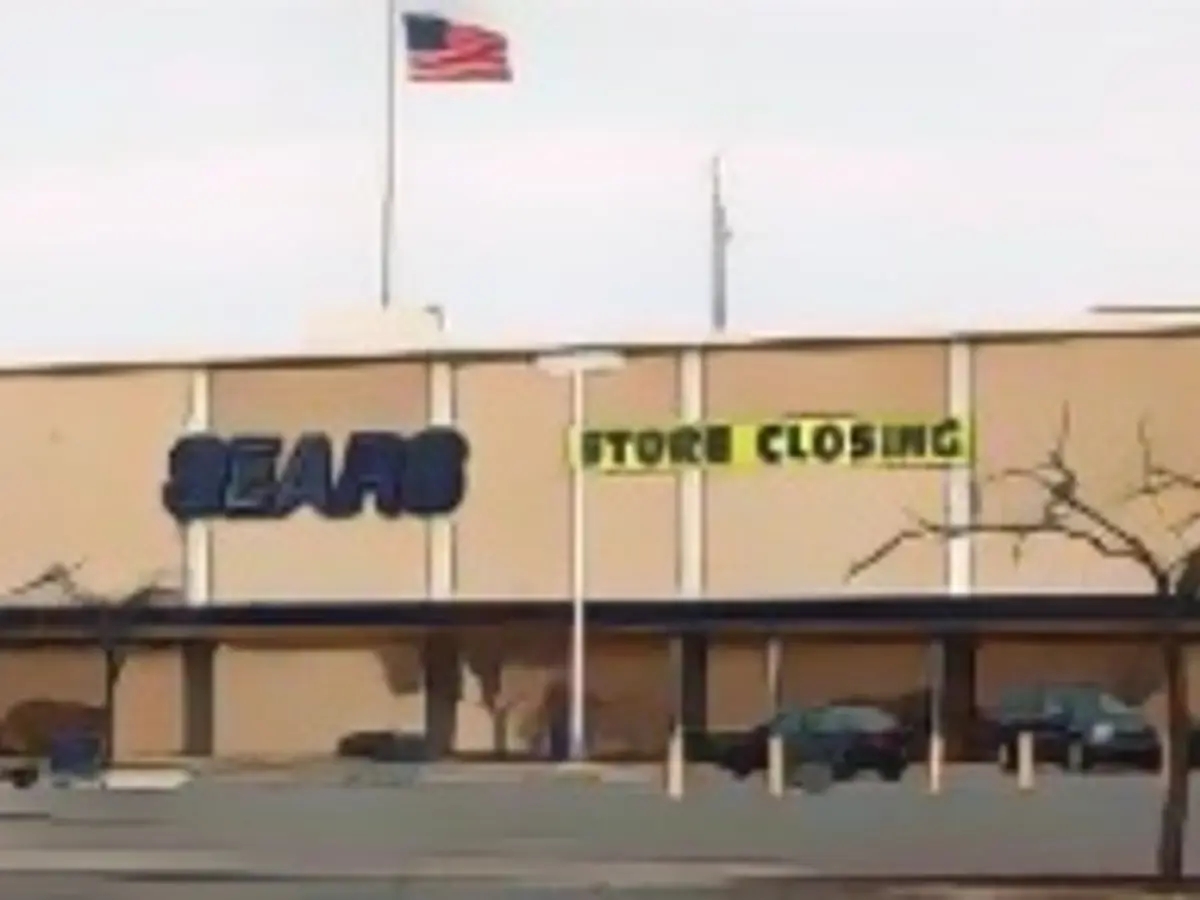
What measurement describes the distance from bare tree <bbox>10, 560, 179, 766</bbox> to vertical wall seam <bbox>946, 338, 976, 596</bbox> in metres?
14.3

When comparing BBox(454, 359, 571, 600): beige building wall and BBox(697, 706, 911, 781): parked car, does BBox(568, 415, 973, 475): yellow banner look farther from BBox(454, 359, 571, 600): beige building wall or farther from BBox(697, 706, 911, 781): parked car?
BBox(697, 706, 911, 781): parked car

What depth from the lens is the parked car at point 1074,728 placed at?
52906mm

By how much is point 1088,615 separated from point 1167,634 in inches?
1026

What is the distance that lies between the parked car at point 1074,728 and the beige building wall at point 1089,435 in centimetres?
189

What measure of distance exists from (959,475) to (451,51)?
37.5 feet

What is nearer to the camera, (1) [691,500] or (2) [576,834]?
(2) [576,834]

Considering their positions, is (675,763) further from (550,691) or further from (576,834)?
(576,834)

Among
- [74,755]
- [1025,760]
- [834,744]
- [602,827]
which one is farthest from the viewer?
[74,755]

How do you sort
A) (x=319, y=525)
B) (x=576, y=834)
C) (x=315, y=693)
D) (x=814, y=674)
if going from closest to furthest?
(x=576, y=834) → (x=814, y=674) → (x=315, y=693) → (x=319, y=525)

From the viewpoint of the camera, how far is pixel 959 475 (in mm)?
56312

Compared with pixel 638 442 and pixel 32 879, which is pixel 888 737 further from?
pixel 32 879

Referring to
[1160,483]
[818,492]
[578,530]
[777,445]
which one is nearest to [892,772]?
[1160,483]

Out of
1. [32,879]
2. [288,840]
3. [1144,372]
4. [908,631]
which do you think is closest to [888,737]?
[908,631]

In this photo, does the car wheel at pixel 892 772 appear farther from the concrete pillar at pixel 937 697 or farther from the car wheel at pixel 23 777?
the car wheel at pixel 23 777
